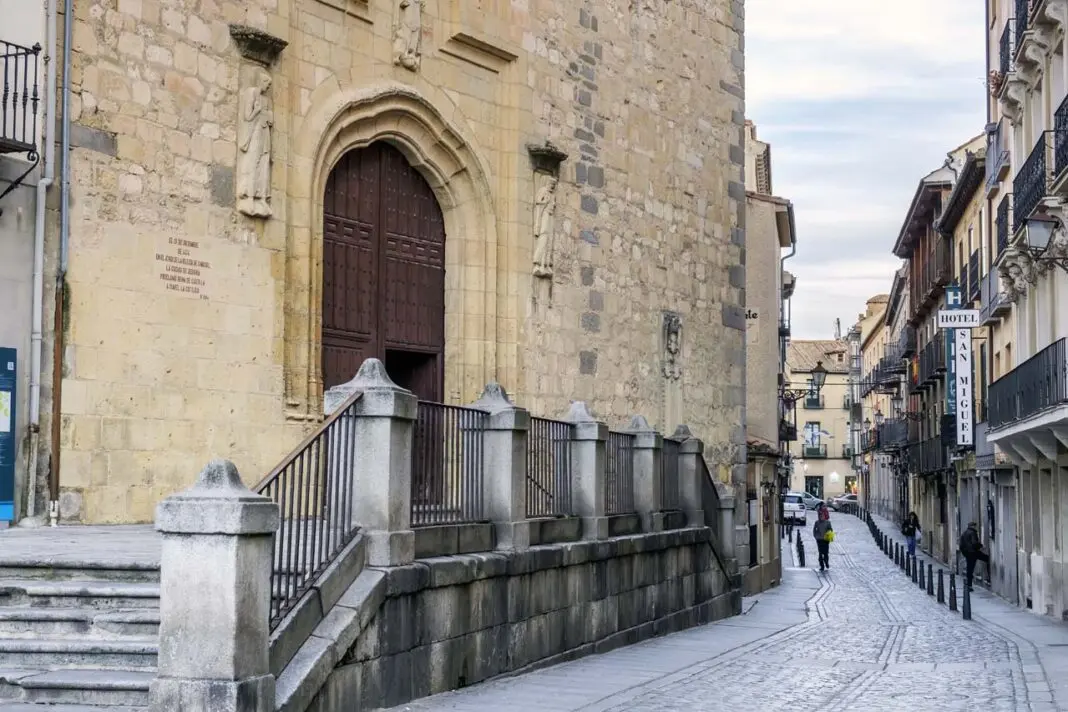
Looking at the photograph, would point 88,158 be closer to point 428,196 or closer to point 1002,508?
point 428,196

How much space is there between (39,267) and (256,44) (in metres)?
3.44

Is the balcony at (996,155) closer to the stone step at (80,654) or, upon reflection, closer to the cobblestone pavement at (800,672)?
the cobblestone pavement at (800,672)

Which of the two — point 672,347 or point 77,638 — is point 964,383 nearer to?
point 672,347

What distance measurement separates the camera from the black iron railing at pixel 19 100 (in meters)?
12.1

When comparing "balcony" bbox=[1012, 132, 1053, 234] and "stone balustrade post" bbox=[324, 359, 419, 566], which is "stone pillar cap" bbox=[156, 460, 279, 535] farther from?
"balcony" bbox=[1012, 132, 1053, 234]

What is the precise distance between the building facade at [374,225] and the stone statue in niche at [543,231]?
40 millimetres

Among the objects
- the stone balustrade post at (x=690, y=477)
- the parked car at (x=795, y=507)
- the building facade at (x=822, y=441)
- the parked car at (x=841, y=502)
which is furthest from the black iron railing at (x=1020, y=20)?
the building facade at (x=822, y=441)

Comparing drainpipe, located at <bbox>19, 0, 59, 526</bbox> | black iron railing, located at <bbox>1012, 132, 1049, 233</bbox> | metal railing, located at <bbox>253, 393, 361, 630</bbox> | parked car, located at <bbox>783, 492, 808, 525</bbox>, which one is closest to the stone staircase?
metal railing, located at <bbox>253, 393, 361, 630</bbox>

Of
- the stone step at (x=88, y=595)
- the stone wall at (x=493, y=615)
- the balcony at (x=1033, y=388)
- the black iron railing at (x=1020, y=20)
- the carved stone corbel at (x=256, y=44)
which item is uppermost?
the black iron railing at (x=1020, y=20)

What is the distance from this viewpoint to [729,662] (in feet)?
47.7

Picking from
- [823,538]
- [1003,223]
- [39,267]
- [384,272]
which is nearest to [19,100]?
[39,267]

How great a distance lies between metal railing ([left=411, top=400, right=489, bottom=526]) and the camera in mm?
10922

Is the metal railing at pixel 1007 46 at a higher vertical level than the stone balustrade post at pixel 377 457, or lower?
higher

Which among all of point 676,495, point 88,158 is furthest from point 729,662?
point 88,158
